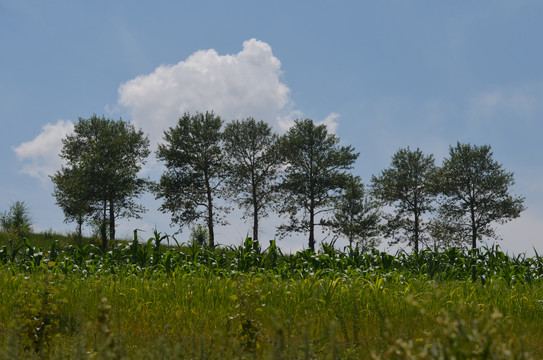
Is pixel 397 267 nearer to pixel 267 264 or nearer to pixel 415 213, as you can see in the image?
pixel 267 264

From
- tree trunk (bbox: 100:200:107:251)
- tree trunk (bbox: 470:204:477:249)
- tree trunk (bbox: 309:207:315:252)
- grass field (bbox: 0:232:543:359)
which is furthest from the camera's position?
tree trunk (bbox: 470:204:477:249)

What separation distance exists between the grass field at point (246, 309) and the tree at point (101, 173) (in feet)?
61.1

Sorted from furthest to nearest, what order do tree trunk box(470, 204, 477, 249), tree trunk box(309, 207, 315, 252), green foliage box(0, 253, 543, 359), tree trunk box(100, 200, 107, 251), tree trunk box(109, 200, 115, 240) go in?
1. tree trunk box(470, 204, 477, 249)
2. tree trunk box(309, 207, 315, 252)
3. tree trunk box(109, 200, 115, 240)
4. tree trunk box(100, 200, 107, 251)
5. green foliage box(0, 253, 543, 359)

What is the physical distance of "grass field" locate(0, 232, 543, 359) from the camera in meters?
3.63

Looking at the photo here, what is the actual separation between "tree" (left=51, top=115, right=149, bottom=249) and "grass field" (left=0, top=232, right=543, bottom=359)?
18.6m

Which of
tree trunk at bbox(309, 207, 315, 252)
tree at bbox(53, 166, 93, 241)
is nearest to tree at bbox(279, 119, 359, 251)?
tree trunk at bbox(309, 207, 315, 252)

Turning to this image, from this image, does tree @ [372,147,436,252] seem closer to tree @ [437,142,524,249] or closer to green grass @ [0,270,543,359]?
tree @ [437,142,524,249]

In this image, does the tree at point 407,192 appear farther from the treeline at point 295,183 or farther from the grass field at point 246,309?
the grass field at point 246,309

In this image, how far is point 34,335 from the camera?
4930mm

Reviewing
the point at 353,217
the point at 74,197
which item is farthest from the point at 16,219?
the point at 353,217

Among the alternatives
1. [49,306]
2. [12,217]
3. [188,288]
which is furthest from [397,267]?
[12,217]

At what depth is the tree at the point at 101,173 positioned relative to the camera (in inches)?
1172

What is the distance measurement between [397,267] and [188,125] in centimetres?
2426

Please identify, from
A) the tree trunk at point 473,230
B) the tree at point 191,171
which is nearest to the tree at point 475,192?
the tree trunk at point 473,230
